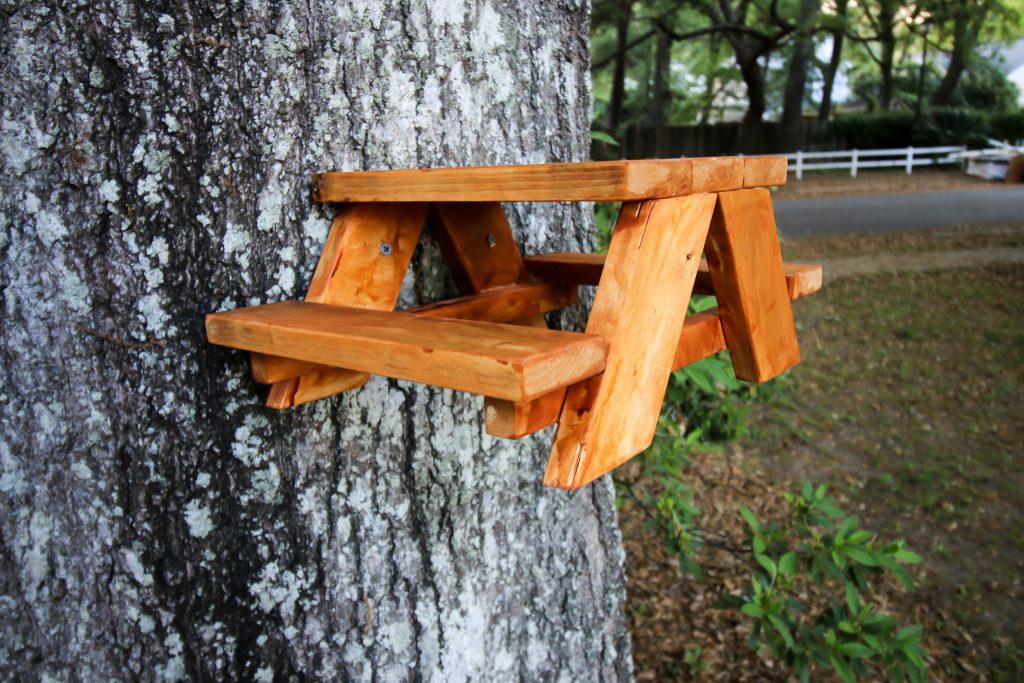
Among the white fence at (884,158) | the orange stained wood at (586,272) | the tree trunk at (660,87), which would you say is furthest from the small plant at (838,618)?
the tree trunk at (660,87)

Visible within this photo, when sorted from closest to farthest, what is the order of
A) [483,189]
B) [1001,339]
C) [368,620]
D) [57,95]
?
[483,189], [57,95], [368,620], [1001,339]

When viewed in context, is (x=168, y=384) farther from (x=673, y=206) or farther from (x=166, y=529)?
(x=673, y=206)

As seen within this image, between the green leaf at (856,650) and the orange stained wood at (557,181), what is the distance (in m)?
1.32

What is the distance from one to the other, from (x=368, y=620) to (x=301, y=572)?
150mm

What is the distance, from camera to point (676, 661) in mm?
2934

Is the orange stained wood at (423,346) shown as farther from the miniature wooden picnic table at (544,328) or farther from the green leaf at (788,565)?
the green leaf at (788,565)

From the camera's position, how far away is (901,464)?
473 centimetres

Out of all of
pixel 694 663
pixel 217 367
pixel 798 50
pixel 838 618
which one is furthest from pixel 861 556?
pixel 798 50

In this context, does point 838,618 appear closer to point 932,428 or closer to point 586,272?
point 586,272

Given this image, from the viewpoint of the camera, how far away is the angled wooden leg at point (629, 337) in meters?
1.01

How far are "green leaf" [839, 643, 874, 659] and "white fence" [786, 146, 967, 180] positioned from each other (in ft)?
57.6

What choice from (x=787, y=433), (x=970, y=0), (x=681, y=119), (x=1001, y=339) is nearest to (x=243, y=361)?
(x=787, y=433)

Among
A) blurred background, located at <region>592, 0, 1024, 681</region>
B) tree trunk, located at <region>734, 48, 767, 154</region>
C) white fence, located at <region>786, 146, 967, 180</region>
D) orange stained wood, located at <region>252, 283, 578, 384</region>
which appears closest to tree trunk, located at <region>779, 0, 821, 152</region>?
tree trunk, located at <region>734, 48, 767, 154</region>

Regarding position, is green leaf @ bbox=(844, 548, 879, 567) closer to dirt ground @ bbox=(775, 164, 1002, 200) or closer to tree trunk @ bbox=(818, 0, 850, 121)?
dirt ground @ bbox=(775, 164, 1002, 200)
